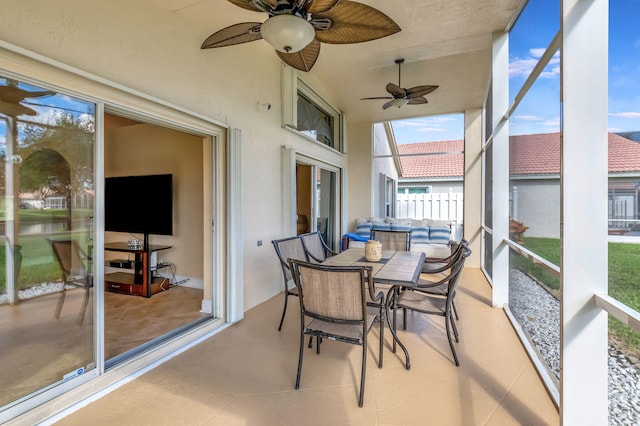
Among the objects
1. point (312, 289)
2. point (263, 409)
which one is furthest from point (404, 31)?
point (263, 409)

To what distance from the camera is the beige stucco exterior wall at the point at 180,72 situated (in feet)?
5.87

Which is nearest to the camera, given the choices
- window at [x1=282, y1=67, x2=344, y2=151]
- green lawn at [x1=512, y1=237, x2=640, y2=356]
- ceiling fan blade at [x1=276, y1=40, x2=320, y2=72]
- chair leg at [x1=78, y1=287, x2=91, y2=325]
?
green lawn at [x1=512, y1=237, x2=640, y2=356]

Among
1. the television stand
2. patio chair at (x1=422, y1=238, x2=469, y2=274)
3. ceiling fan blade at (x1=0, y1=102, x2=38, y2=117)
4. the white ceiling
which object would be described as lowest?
the television stand

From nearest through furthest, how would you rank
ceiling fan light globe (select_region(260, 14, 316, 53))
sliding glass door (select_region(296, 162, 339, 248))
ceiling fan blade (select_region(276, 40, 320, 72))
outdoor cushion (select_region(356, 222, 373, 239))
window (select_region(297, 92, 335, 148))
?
ceiling fan light globe (select_region(260, 14, 316, 53)), ceiling fan blade (select_region(276, 40, 320, 72)), window (select_region(297, 92, 335, 148)), sliding glass door (select_region(296, 162, 339, 248)), outdoor cushion (select_region(356, 222, 373, 239))

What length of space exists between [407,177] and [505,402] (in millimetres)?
9767

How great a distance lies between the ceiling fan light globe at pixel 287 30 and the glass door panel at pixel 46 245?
136cm

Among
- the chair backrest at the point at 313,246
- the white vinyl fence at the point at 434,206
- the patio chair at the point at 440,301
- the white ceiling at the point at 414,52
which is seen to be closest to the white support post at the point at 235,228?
the chair backrest at the point at 313,246

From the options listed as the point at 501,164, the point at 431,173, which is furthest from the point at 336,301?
the point at 431,173

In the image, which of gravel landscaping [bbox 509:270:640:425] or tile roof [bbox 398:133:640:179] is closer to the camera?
tile roof [bbox 398:133:640:179]

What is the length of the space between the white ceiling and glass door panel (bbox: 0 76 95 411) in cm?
128

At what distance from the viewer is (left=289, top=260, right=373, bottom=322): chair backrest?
6.12 ft

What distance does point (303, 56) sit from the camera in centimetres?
247

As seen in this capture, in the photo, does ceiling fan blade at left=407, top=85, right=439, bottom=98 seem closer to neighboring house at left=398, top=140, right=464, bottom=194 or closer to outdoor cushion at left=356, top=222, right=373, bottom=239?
outdoor cushion at left=356, top=222, right=373, bottom=239

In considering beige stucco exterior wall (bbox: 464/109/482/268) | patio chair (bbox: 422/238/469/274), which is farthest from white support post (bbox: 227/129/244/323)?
beige stucco exterior wall (bbox: 464/109/482/268)
